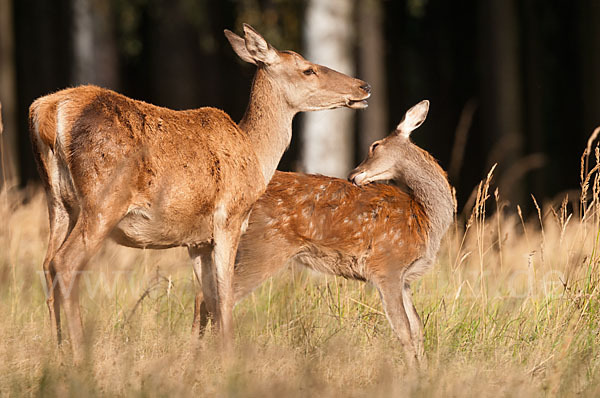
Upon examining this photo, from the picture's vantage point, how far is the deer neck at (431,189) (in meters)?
5.80

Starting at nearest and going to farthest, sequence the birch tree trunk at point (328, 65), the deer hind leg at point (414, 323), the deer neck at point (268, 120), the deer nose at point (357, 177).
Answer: the deer hind leg at point (414, 323), the deer neck at point (268, 120), the deer nose at point (357, 177), the birch tree trunk at point (328, 65)

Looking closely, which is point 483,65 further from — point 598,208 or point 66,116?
point 66,116

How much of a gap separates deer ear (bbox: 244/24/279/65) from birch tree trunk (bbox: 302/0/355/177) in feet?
11.4

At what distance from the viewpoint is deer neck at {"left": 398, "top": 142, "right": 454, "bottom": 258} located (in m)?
5.80

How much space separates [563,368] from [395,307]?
125 cm

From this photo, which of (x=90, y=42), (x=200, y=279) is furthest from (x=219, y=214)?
(x=90, y=42)

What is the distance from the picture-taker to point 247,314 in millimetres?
5363

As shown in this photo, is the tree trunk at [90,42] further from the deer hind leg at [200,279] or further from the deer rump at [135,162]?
the deer rump at [135,162]

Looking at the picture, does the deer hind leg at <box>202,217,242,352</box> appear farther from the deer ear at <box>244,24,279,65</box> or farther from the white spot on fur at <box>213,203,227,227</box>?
the deer ear at <box>244,24,279,65</box>

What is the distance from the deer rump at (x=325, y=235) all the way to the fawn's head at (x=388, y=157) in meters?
A: 0.24

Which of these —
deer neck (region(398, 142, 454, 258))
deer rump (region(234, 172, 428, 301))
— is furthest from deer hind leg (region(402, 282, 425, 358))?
deer neck (region(398, 142, 454, 258))

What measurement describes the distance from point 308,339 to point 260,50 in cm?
193

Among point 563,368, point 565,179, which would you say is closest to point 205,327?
point 563,368

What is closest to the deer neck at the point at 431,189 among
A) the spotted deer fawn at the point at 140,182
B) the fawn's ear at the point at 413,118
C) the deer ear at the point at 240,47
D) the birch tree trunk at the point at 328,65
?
the fawn's ear at the point at 413,118
